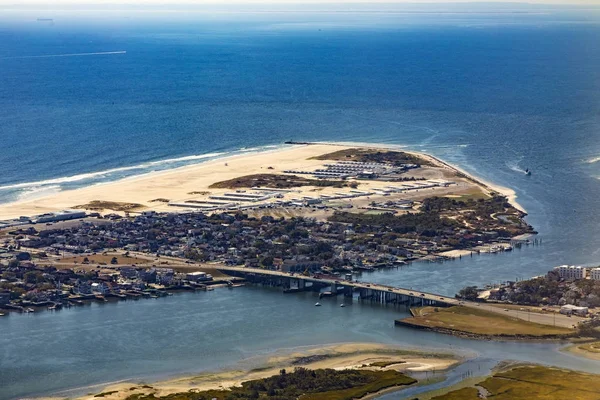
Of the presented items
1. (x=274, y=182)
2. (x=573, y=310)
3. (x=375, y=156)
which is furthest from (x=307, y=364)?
(x=375, y=156)

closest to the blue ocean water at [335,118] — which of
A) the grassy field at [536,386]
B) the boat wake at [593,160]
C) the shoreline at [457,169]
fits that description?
the boat wake at [593,160]

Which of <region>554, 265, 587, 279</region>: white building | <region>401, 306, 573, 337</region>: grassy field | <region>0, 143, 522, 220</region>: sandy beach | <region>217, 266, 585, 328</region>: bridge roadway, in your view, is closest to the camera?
<region>401, 306, 573, 337</region>: grassy field

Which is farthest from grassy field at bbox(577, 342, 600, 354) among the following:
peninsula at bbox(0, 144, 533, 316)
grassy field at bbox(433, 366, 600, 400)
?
peninsula at bbox(0, 144, 533, 316)

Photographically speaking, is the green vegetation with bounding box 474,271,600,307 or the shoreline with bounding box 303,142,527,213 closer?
the green vegetation with bounding box 474,271,600,307

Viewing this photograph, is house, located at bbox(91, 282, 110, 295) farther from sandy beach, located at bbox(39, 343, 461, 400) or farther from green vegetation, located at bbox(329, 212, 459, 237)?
green vegetation, located at bbox(329, 212, 459, 237)

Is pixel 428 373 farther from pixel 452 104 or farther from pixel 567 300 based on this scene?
pixel 452 104

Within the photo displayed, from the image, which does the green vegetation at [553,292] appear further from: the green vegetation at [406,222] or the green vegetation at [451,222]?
the green vegetation at [406,222]

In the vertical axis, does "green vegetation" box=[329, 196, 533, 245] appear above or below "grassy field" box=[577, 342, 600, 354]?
above

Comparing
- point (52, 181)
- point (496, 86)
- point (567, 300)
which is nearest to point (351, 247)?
point (567, 300)
